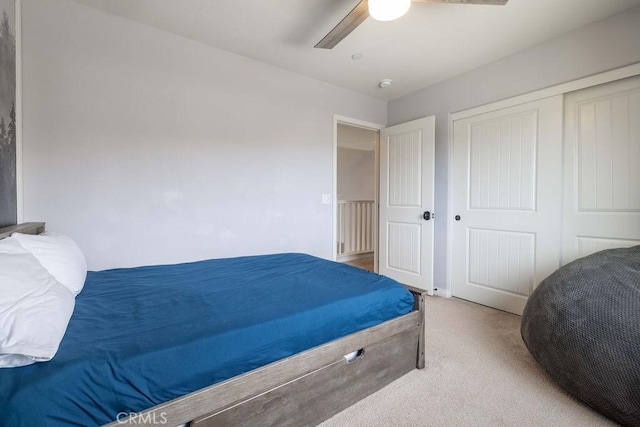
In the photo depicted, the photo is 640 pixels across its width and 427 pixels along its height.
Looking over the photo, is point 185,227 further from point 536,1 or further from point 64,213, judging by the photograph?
point 536,1

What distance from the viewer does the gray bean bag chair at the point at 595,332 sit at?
4.20ft

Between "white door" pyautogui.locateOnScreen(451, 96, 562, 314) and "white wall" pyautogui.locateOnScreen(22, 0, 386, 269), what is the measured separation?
1.65m

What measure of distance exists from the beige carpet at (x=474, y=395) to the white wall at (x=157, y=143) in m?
1.73

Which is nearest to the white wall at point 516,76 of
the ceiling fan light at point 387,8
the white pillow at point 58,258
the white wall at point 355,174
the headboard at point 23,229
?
the ceiling fan light at point 387,8

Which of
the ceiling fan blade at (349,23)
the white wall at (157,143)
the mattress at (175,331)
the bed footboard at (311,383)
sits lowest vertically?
the bed footboard at (311,383)

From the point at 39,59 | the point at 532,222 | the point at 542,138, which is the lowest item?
the point at 532,222

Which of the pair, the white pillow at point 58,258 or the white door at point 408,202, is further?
the white door at point 408,202

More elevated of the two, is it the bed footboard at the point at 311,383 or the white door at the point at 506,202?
the white door at the point at 506,202

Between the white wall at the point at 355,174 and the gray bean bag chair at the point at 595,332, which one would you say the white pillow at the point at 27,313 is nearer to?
the gray bean bag chair at the point at 595,332

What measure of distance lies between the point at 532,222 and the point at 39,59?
13.2 ft

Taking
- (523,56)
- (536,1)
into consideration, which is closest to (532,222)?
(523,56)

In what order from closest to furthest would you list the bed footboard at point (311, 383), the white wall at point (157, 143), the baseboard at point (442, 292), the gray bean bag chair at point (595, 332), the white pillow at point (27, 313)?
the white pillow at point (27, 313) → the bed footboard at point (311, 383) → the gray bean bag chair at point (595, 332) → the white wall at point (157, 143) → the baseboard at point (442, 292)

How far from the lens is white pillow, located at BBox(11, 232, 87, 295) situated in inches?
52.3

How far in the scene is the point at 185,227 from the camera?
2451mm
